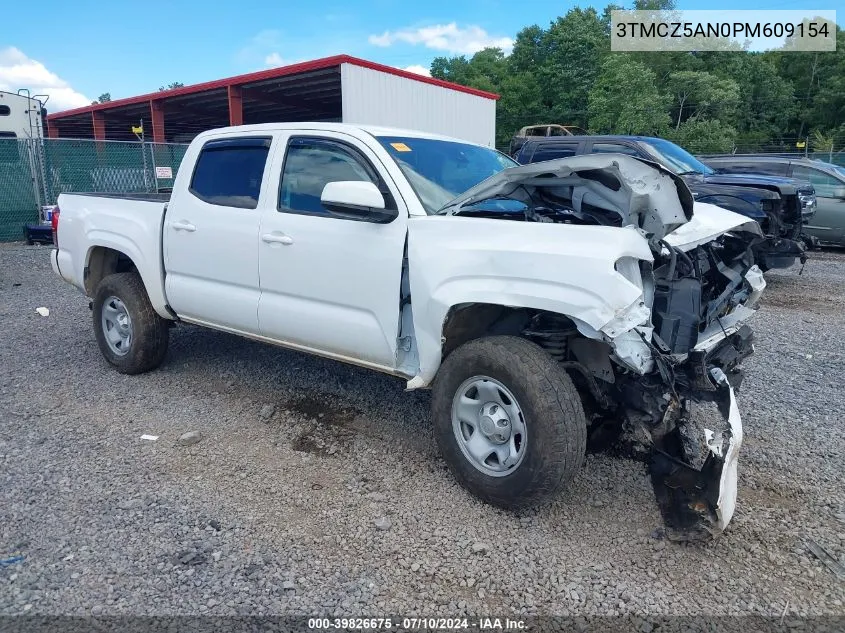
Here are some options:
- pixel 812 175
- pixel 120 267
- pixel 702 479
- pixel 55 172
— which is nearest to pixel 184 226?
pixel 120 267

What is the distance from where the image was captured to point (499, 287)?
317 centimetres

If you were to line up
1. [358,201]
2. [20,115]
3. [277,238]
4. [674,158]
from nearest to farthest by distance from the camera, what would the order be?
1. [358,201]
2. [277,238]
3. [674,158]
4. [20,115]

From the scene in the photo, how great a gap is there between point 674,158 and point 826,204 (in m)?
4.50

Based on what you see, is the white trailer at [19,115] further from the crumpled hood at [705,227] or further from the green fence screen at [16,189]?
the crumpled hood at [705,227]

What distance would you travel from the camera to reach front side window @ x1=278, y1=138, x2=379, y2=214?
13.3 feet

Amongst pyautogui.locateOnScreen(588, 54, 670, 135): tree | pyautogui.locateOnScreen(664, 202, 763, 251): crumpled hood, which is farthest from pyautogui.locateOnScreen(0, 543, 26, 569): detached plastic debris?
pyautogui.locateOnScreen(588, 54, 670, 135): tree

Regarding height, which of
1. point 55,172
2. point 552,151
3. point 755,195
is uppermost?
point 552,151

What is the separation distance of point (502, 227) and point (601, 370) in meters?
0.88

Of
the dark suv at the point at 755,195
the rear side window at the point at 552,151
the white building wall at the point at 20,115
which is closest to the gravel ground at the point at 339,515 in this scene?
the dark suv at the point at 755,195

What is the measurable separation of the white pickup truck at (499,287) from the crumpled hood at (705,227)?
15mm

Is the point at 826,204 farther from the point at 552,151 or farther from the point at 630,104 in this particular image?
the point at 630,104

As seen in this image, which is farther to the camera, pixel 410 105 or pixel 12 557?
pixel 410 105

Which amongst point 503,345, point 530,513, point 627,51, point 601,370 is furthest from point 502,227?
point 627,51

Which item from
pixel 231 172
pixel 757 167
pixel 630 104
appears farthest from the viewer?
A: pixel 630 104
